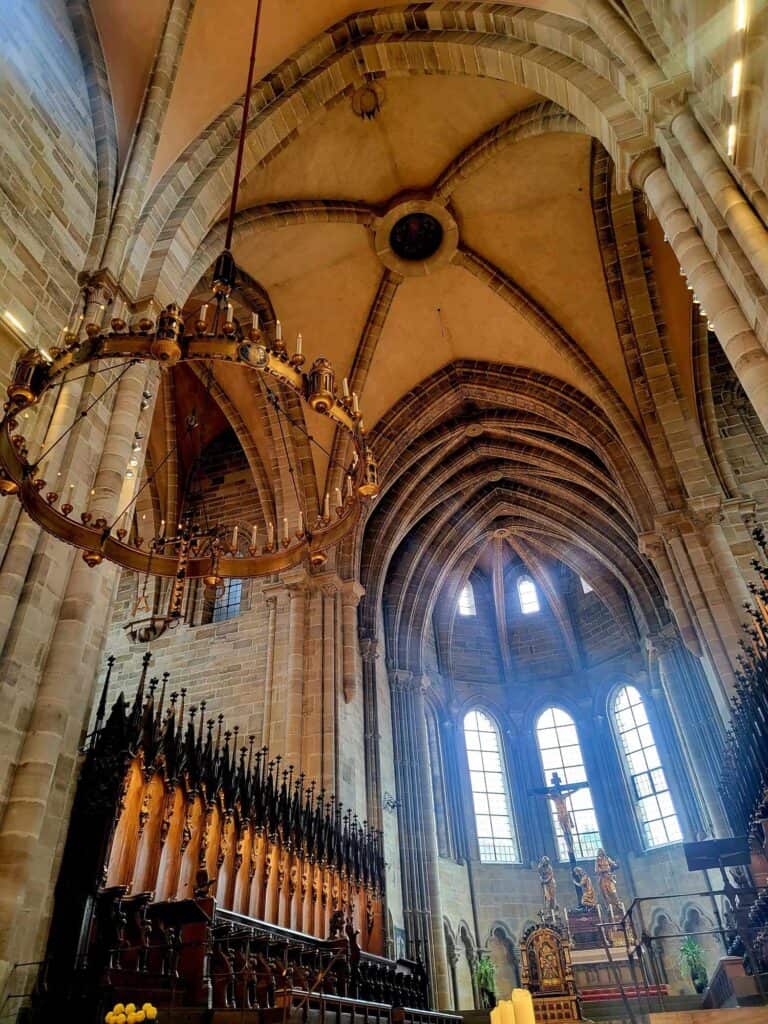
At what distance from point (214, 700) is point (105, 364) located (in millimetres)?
7789

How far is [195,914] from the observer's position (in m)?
6.02

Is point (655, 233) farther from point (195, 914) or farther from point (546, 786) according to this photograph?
point (546, 786)

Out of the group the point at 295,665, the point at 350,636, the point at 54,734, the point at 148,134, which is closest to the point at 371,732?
the point at 350,636

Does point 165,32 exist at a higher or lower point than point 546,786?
higher

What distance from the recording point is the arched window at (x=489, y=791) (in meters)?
19.7

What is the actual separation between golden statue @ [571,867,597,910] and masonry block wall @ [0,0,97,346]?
629 inches

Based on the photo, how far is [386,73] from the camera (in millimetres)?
11305

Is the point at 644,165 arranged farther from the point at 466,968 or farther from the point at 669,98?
the point at 466,968

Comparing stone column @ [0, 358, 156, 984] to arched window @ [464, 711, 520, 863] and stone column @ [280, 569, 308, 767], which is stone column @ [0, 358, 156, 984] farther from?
arched window @ [464, 711, 520, 863]

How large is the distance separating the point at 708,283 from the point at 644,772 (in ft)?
54.3

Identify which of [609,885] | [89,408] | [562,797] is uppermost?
[562,797]

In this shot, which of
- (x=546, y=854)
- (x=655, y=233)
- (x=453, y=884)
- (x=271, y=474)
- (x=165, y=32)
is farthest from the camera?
(x=546, y=854)

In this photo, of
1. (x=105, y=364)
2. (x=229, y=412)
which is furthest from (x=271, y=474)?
(x=105, y=364)

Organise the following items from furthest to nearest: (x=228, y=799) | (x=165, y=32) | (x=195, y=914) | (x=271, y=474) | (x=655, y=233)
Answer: (x=271, y=474)
(x=655, y=233)
(x=165, y=32)
(x=228, y=799)
(x=195, y=914)
